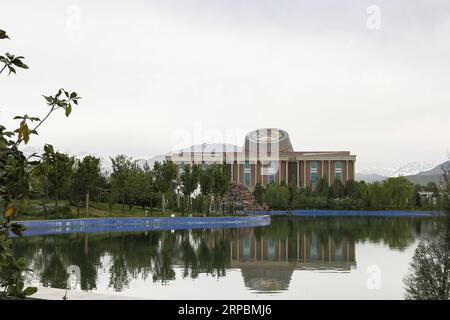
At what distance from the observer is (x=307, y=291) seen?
534 inches

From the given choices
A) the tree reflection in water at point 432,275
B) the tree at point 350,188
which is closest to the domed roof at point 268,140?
the tree at point 350,188

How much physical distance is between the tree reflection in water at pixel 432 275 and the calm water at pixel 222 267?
1.34 meters

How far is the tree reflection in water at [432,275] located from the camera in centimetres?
1095

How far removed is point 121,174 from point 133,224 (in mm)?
7498

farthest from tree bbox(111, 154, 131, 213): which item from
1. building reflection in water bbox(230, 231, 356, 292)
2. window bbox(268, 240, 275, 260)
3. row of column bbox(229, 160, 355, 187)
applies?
row of column bbox(229, 160, 355, 187)

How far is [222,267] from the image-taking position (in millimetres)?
18406

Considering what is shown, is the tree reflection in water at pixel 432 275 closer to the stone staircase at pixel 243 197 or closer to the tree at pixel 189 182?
the tree at pixel 189 182

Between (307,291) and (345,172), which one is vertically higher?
(345,172)

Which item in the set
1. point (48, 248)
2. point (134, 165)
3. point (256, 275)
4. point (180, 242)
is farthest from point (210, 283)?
point (134, 165)

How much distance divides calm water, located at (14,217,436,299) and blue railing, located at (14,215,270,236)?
6876mm

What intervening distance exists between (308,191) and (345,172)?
1565cm

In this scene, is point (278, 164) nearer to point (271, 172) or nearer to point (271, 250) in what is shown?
point (271, 172)

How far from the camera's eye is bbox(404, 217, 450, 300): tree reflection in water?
11.0 meters

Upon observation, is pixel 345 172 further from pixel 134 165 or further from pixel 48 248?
pixel 48 248
